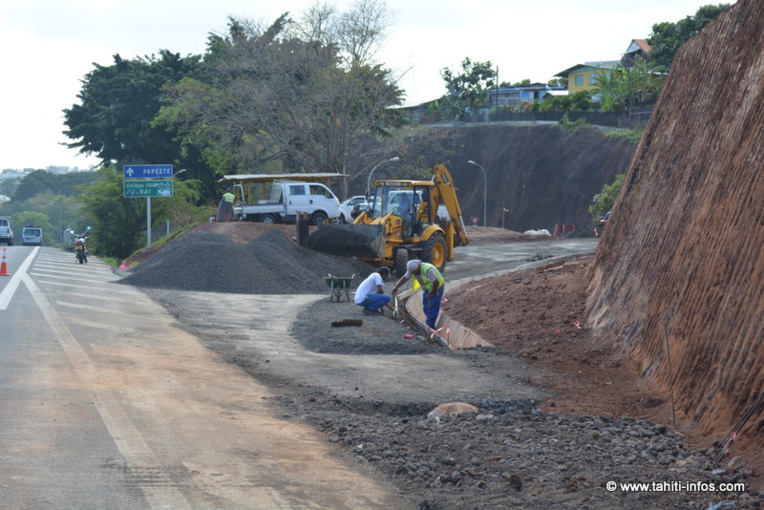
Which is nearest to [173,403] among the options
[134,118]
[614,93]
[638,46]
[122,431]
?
[122,431]

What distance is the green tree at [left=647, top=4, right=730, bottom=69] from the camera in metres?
75.2

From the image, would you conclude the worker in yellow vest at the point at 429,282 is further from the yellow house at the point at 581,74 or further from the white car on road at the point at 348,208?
the yellow house at the point at 581,74

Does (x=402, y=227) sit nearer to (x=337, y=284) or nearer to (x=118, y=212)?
(x=337, y=284)

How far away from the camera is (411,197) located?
2884cm

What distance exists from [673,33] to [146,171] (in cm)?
5495

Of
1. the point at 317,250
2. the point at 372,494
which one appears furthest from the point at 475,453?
the point at 317,250

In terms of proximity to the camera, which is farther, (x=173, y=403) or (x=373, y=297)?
(x=373, y=297)

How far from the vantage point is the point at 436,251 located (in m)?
29.5

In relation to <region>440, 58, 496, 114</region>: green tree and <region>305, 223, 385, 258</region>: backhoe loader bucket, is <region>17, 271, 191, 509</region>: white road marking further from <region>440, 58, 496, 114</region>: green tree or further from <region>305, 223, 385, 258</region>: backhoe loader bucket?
<region>440, 58, 496, 114</region>: green tree

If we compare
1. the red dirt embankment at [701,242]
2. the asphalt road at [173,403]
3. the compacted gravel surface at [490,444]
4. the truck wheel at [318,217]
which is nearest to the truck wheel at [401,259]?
the asphalt road at [173,403]

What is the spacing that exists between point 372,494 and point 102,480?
7.38 feet

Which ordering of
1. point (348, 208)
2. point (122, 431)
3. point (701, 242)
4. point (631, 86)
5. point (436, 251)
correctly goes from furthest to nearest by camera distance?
point (631, 86) → point (348, 208) → point (436, 251) → point (701, 242) → point (122, 431)

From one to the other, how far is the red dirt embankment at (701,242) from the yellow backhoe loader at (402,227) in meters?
10.7

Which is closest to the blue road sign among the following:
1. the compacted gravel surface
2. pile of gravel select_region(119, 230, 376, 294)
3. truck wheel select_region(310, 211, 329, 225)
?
truck wheel select_region(310, 211, 329, 225)
